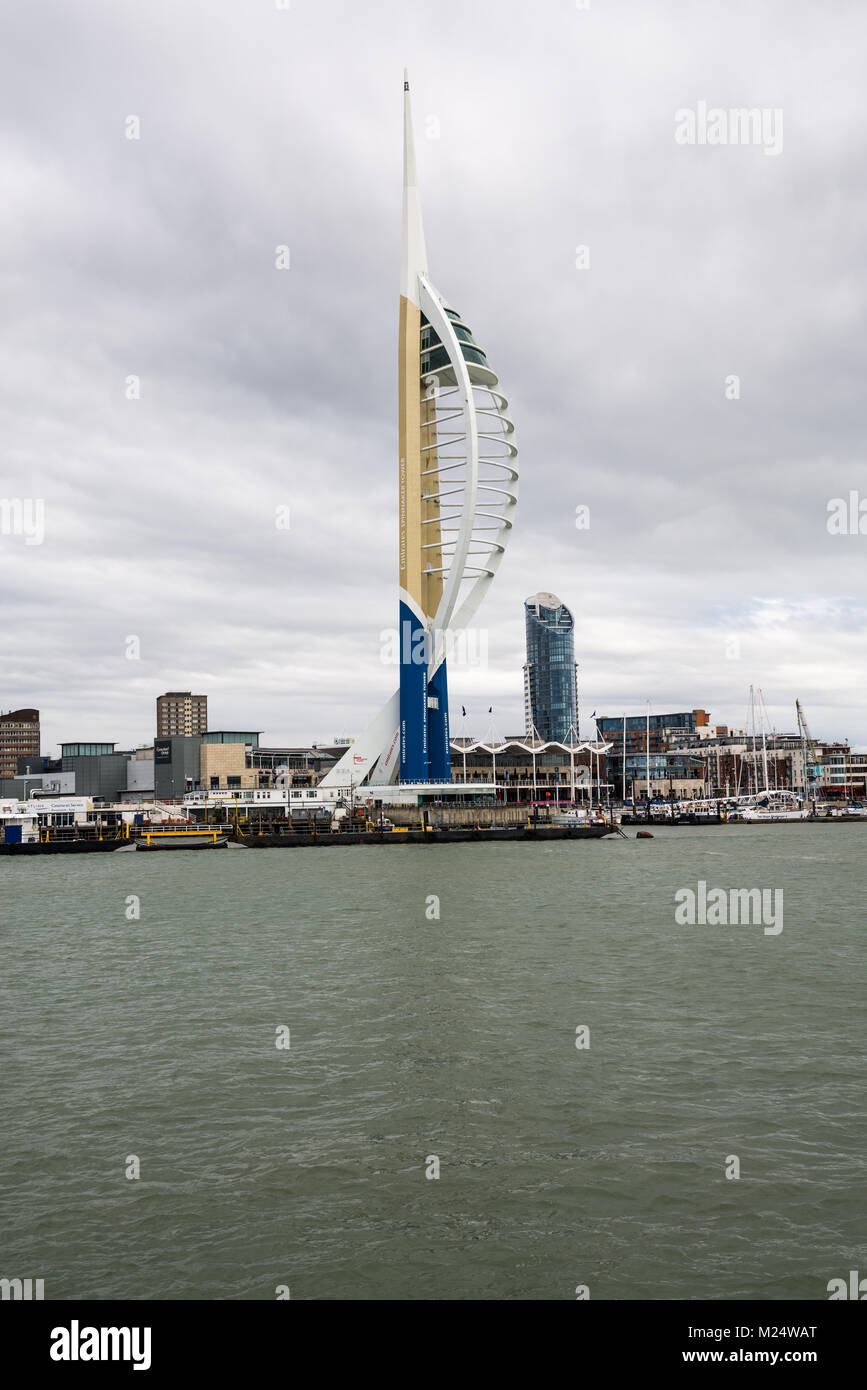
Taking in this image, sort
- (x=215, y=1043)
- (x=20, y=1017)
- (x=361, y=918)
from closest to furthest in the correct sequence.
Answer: (x=215, y=1043), (x=20, y=1017), (x=361, y=918)

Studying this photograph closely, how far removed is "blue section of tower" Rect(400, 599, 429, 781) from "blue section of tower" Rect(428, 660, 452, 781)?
114 centimetres

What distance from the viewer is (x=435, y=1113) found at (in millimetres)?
11477

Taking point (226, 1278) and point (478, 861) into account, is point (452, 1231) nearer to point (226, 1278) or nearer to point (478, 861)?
point (226, 1278)

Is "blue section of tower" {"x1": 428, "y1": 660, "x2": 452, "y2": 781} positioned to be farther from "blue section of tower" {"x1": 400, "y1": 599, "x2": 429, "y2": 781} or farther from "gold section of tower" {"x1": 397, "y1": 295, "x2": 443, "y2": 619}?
"gold section of tower" {"x1": 397, "y1": 295, "x2": 443, "y2": 619}

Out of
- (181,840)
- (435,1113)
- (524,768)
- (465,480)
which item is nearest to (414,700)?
(465,480)

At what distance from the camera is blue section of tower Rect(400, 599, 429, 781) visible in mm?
73625

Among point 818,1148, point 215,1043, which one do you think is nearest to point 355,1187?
point 818,1148

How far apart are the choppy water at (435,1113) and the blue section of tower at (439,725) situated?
49784mm

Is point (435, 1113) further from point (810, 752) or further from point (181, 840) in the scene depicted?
point (810, 752)

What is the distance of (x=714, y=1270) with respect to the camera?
7809 mm

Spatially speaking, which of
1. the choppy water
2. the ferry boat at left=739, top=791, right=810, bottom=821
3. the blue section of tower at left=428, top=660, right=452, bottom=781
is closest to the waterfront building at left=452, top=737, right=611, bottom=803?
the ferry boat at left=739, top=791, right=810, bottom=821

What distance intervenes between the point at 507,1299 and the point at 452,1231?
1197mm

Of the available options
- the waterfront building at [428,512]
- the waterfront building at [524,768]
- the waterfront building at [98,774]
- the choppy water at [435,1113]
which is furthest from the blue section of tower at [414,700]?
the waterfront building at [98,774]

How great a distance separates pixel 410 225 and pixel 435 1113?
80871 mm
